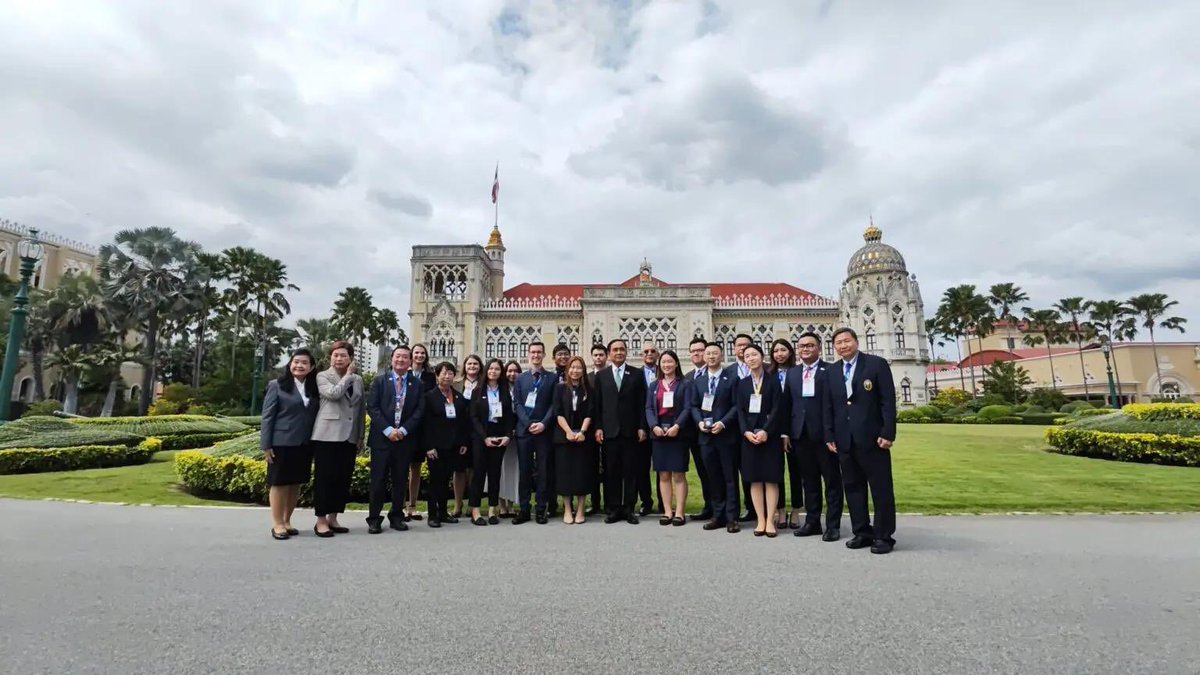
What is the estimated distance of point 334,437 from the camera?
254 inches

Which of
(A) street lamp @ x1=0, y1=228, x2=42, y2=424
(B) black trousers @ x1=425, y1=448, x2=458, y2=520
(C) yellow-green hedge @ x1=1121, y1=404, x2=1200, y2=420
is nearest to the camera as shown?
(B) black trousers @ x1=425, y1=448, x2=458, y2=520

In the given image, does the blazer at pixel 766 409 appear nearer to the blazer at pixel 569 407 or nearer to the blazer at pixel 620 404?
the blazer at pixel 620 404

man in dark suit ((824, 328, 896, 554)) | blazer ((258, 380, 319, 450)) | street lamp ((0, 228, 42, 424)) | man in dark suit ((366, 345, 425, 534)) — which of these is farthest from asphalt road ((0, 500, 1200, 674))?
street lamp ((0, 228, 42, 424))

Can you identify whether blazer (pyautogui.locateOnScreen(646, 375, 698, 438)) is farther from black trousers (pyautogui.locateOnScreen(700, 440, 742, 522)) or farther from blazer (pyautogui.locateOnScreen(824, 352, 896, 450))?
blazer (pyautogui.locateOnScreen(824, 352, 896, 450))

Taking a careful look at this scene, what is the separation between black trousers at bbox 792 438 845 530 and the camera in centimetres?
600

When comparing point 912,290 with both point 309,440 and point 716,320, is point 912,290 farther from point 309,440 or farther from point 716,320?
point 309,440

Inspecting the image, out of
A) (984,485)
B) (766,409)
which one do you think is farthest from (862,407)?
(984,485)

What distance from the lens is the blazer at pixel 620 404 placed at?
7293 millimetres

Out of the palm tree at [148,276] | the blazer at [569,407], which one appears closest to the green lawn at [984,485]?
the blazer at [569,407]

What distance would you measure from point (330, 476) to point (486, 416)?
1903 millimetres

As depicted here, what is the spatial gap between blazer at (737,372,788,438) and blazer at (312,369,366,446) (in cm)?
451

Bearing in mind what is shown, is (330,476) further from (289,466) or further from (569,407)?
(569,407)

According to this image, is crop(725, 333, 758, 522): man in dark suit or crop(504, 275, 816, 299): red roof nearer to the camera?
crop(725, 333, 758, 522): man in dark suit

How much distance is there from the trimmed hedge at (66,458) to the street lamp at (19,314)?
2196 millimetres
